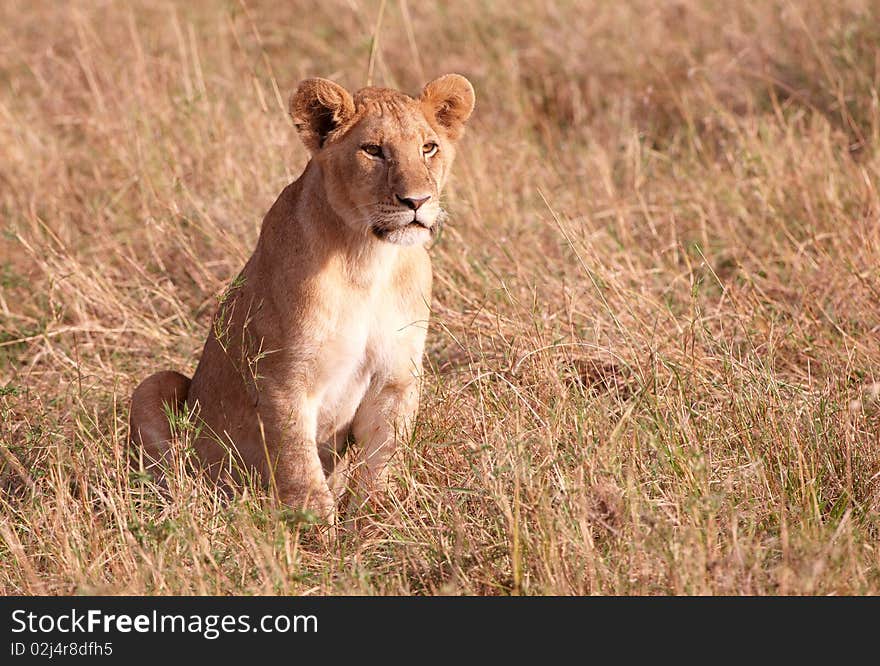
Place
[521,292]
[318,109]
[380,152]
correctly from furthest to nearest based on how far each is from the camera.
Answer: [521,292] < [318,109] < [380,152]

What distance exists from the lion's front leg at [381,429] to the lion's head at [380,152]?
1.93 feet

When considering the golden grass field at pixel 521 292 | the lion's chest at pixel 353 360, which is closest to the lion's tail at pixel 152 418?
the golden grass field at pixel 521 292

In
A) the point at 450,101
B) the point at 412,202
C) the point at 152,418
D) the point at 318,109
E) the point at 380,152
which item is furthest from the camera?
the point at 152,418

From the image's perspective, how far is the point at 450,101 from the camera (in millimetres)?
4418

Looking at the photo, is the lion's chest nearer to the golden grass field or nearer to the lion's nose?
the golden grass field

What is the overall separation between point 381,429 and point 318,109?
111 centimetres

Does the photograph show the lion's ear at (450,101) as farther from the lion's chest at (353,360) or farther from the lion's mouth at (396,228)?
the lion's chest at (353,360)

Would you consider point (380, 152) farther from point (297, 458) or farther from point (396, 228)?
point (297, 458)

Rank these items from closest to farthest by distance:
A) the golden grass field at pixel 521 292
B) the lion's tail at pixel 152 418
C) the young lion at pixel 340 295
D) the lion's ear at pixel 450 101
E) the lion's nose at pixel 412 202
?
the golden grass field at pixel 521 292 < the lion's nose at pixel 412 202 < the young lion at pixel 340 295 < the lion's ear at pixel 450 101 < the lion's tail at pixel 152 418

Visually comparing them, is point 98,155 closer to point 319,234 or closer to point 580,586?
point 319,234

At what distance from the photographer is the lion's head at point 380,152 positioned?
4.05m

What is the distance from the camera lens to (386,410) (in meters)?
4.43

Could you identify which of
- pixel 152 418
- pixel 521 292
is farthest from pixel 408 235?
pixel 521 292

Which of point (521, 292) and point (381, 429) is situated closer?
point (381, 429)
